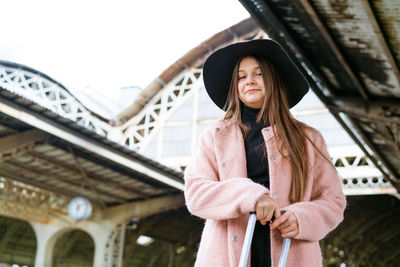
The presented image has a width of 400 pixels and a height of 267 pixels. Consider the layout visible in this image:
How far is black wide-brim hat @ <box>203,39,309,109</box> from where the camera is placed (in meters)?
2.25

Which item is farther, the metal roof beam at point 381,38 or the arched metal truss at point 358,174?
the arched metal truss at point 358,174

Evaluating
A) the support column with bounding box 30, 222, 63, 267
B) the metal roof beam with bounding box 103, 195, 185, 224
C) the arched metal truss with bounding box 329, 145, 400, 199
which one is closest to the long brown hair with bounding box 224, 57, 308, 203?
the metal roof beam with bounding box 103, 195, 185, 224

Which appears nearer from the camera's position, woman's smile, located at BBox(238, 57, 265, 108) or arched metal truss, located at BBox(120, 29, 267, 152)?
woman's smile, located at BBox(238, 57, 265, 108)

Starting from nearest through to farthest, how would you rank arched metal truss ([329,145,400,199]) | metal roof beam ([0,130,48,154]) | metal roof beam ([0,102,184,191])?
metal roof beam ([0,102,184,191]) < metal roof beam ([0,130,48,154]) < arched metal truss ([329,145,400,199])

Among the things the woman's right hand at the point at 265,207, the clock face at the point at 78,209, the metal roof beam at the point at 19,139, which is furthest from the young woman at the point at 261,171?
the clock face at the point at 78,209

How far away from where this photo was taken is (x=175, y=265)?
24281mm

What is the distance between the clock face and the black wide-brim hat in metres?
13.8

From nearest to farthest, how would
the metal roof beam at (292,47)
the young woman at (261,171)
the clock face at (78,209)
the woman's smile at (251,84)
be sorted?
the young woman at (261,171) < the woman's smile at (251,84) < the metal roof beam at (292,47) < the clock face at (78,209)

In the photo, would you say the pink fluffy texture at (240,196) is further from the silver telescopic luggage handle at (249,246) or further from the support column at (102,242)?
the support column at (102,242)

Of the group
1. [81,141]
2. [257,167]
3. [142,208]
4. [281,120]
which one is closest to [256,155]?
[257,167]

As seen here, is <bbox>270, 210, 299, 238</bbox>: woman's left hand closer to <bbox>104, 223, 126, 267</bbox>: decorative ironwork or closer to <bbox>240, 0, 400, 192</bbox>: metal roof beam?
<bbox>240, 0, 400, 192</bbox>: metal roof beam

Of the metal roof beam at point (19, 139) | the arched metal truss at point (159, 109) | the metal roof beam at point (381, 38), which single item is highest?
the arched metal truss at point (159, 109)

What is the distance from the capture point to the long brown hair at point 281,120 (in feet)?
6.73

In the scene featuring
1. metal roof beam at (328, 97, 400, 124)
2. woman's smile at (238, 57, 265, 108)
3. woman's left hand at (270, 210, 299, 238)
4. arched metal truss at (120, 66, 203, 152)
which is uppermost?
arched metal truss at (120, 66, 203, 152)
